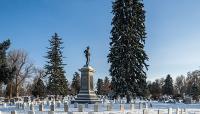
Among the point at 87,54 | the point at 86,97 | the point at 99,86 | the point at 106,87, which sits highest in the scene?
the point at 87,54

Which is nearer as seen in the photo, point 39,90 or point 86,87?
point 86,87

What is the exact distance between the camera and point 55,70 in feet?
230

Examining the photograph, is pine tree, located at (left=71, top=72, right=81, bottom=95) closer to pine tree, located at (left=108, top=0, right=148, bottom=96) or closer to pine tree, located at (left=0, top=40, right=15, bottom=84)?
pine tree, located at (left=108, top=0, right=148, bottom=96)

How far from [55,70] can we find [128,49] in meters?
24.9

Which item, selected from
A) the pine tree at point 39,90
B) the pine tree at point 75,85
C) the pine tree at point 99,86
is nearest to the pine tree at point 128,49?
the pine tree at point 39,90

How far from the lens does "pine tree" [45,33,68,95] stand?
226ft

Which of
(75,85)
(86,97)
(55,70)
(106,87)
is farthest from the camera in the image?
(106,87)

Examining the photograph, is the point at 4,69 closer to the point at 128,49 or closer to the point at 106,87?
the point at 128,49

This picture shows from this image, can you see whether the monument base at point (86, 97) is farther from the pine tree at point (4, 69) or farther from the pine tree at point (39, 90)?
the pine tree at point (39, 90)

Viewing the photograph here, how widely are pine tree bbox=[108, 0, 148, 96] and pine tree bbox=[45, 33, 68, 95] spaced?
22.1 meters

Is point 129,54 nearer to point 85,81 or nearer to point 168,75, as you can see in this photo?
point 85,81

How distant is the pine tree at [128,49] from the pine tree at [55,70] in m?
22.1

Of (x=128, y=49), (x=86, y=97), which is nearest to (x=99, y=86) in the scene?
(x=128, y=49)

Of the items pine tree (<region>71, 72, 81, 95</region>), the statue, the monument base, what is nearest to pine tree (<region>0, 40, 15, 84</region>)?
the monument base
